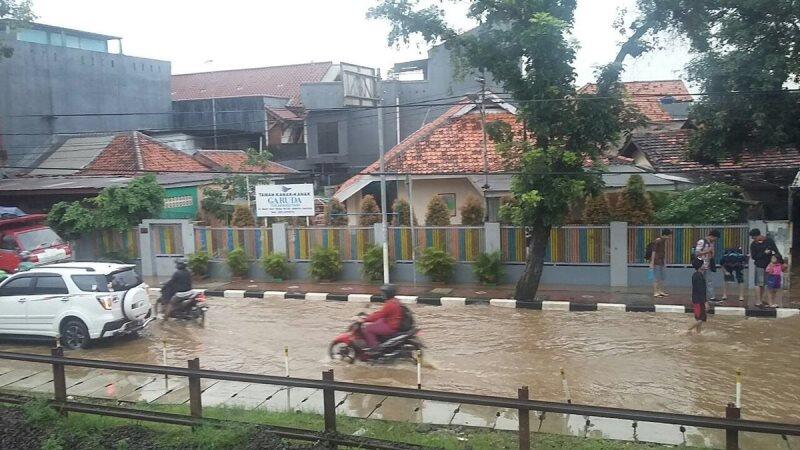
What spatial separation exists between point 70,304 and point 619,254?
44.6 ft

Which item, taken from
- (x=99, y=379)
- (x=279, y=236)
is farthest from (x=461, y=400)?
(x=279, y=236)

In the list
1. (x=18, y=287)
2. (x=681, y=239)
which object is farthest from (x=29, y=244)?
(x=681, y=239)

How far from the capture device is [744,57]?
56.9 ft

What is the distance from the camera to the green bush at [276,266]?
21.2m

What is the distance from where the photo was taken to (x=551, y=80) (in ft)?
52.4

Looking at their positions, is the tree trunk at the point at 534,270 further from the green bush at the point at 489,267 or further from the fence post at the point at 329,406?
the fence post at the point at 329,406

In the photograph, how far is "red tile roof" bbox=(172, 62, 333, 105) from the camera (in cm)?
4516

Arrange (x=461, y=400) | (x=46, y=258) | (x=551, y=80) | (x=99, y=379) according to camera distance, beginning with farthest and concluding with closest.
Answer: (x=46, y=258) → (x=551, y=80) → (x=99, y=379) → (x=461, y=400)

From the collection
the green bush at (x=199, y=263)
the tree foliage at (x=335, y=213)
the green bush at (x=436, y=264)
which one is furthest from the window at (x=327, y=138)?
the green bush at (x=436, y=264)

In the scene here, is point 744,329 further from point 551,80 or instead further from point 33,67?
point 33,67

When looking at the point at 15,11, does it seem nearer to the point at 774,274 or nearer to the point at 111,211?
the point at 111,211

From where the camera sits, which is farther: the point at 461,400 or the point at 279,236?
the point at 279,236

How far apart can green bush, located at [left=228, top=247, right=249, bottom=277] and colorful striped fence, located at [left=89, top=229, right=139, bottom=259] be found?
375 centimetres

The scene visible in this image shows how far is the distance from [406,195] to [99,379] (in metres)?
15.3
